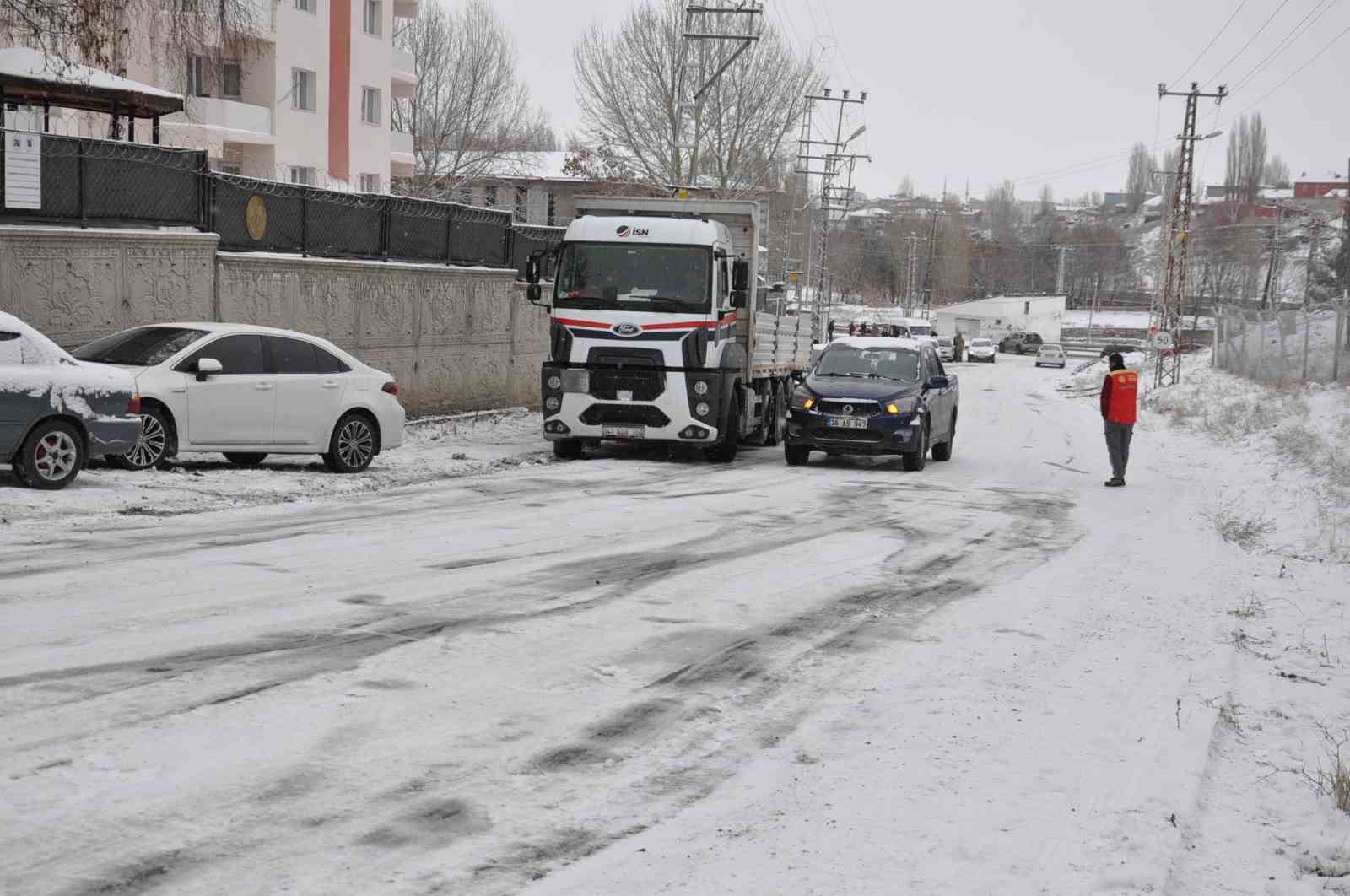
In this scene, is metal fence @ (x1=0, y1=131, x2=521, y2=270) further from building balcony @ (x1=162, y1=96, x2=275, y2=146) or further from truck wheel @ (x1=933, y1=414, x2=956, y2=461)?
building balcony @ (x1=162, y1=96, x2=275, y2=146)

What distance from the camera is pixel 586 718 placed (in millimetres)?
6469

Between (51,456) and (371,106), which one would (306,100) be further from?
(51,456)

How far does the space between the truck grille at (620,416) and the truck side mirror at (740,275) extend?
6.62ft

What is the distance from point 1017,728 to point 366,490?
10.1 meters

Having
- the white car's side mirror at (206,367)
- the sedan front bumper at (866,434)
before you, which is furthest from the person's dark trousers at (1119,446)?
the white car's side mirror at (206,367)

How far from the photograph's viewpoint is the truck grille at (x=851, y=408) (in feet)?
65.3

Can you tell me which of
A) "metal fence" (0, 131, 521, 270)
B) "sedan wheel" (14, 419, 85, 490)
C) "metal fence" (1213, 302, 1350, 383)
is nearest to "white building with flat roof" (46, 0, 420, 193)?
"metal fence" (0, 131, 521, 270)

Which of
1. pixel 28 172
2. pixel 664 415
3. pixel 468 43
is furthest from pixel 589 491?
pixel 468 43

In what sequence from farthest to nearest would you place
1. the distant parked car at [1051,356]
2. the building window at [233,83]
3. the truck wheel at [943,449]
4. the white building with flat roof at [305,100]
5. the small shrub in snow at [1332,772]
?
the distant parked car at [1051,356]
the building window at [233,83]
the white building with flat roof at [305,100]
the truck wheel at [943,449]
the small shrub in snow at [1332,772]

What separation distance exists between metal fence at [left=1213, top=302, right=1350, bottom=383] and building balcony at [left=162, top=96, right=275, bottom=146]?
96.0ft

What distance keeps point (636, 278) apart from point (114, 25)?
7.48 m

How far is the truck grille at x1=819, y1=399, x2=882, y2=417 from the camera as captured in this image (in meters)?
19.9

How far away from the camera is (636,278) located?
1988 centimetres

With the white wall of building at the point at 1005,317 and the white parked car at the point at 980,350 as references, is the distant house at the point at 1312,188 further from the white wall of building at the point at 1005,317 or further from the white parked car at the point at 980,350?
the white parked car at the point at 980,350
